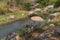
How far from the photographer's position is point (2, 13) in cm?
1452

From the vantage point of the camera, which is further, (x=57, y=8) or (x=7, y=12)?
(x=7, y=12)

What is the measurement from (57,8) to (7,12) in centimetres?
370

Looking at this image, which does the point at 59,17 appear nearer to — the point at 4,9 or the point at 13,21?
the point at 13,21

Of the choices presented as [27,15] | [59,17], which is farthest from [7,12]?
[59,17]

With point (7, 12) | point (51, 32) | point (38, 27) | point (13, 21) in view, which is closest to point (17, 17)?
point (13, 21)

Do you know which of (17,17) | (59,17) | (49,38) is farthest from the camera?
(17,17)

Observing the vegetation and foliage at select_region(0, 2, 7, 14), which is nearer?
the vegetation

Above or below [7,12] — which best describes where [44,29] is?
above

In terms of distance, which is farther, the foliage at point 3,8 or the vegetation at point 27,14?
the foliage at point 3,8

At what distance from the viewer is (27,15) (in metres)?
Answer: 14.2

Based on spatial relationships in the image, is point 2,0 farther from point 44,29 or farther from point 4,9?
point 44,29

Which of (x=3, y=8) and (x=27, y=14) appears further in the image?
(x=3, y=8)

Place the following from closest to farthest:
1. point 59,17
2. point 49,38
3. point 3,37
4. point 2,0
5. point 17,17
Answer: point 49,38 < point 3,37 < point 59,17 < point 17,17 < point 2,0

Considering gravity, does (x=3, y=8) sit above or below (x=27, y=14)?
above
